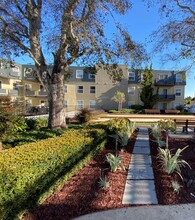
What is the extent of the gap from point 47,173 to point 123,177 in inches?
66.4

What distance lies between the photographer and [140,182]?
411cm

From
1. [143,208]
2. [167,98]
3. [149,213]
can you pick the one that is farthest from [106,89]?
[149,213]

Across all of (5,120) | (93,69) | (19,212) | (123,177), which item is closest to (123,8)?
(93,69)

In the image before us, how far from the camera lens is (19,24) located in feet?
30.2

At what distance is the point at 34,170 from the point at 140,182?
2.15 metres

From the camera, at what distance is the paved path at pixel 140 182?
3484mm

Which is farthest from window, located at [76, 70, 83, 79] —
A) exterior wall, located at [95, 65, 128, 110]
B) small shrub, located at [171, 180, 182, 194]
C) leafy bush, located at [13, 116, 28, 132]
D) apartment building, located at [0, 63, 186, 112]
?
small shrub, located at [171, 180, 182, 194]

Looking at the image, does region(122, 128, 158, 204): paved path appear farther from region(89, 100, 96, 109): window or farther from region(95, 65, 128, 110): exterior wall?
region(89, 100, 96, 109): window

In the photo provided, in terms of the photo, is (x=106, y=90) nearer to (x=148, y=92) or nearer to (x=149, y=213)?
(x=148, y=92)

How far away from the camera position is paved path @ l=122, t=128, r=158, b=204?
11.4ft

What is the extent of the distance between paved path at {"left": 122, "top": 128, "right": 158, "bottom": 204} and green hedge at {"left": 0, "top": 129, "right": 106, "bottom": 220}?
49.9 inches

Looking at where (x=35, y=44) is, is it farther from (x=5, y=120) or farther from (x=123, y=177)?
(x=123, y=177)

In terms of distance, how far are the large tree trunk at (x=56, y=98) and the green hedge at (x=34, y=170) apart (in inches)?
199

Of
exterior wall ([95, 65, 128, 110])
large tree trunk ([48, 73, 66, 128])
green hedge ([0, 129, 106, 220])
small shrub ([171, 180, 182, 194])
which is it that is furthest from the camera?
exterior wall ([95, 65, 128, 110])
